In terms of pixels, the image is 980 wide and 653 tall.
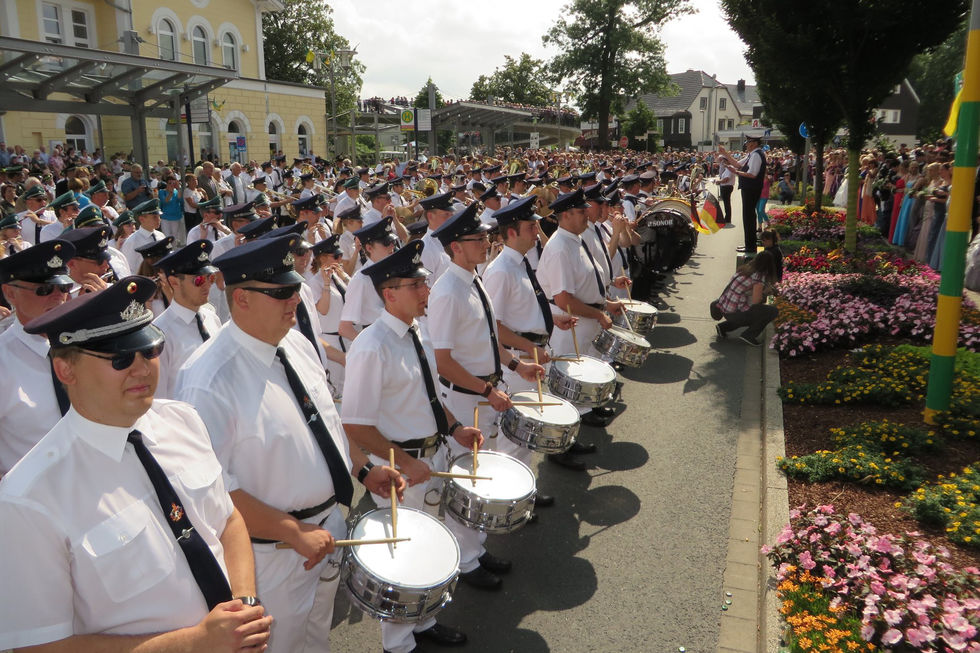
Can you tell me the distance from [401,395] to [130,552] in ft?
6.57

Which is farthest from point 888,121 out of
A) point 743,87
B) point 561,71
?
point 561,71

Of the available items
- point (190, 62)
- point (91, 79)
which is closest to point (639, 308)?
point (91, 79)

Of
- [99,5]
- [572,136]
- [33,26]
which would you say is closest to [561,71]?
[572,136]

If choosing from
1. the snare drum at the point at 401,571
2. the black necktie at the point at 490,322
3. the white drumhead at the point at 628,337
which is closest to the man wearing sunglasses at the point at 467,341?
the black necktie at the point at 490,322

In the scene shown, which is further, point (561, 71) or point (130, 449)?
point (561, 71)

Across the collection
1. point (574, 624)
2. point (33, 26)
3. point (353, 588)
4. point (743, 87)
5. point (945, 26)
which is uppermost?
point (743, 87)

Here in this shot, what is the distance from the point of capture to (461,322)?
492 centimetres

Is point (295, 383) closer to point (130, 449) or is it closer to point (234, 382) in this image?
point (234, 382)

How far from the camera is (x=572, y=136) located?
74125 mm

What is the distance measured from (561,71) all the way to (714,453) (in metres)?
55.8

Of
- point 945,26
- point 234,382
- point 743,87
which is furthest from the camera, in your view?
point 743,87

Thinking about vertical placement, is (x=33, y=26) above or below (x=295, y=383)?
above

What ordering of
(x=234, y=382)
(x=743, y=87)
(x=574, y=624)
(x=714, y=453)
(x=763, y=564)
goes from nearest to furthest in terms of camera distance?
1. (x=234, y=382)
2. (x=574, y=624)
3. (x=763, y=564)
4. (x=714, y=453)
5. (x=743, y=87)

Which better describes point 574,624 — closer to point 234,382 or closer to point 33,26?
point 234,382
